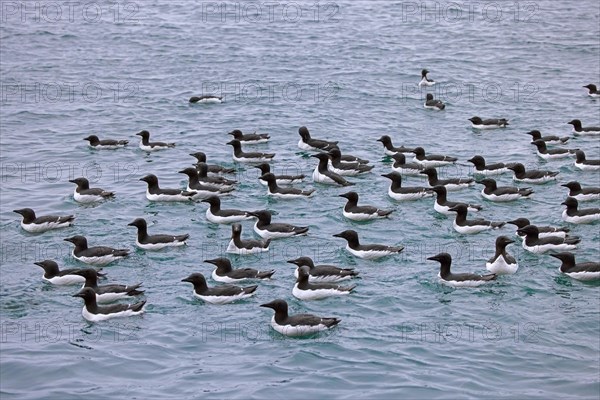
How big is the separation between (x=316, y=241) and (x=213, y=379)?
25.4ft

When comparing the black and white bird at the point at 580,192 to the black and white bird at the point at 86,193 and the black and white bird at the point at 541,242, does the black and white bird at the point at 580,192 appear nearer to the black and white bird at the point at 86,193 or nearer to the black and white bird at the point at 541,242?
the black and white bird at the point at 541,242

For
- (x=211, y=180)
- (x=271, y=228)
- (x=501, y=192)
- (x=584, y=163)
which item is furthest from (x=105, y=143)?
(x=584, y=163)

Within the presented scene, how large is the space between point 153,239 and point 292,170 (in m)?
7.57

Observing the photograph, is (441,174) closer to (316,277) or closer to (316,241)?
(316,241)

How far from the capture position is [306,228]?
27938mm

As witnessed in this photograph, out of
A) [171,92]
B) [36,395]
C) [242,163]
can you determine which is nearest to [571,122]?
[242,163]

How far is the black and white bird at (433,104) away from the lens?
133 ft

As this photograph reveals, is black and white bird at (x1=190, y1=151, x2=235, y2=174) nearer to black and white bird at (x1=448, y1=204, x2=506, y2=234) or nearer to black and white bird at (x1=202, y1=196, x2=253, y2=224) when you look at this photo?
black and white bird at (x1=202, y1=196, x2=253, y2=224)

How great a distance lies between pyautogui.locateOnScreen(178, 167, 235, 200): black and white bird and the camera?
3097 cm

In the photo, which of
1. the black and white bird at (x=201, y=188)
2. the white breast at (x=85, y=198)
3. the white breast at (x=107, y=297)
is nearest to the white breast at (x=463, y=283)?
the white breast at (x=107, y=297)

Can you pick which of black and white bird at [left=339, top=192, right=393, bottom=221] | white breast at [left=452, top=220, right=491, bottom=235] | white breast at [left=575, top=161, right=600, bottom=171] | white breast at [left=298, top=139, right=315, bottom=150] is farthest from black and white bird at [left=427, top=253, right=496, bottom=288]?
white breast at [left=298, top=139, right=315, bottom=150]

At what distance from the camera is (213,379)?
68.2 ft

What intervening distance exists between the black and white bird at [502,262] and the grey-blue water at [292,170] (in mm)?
328

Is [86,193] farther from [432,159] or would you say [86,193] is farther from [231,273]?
[432,159]
